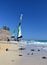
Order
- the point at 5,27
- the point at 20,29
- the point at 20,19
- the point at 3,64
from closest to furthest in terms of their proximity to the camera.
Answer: the point at 3,64 < the point at 20,29 < the point at 20,19 < the point at 5,27

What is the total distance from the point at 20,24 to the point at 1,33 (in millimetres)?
8300

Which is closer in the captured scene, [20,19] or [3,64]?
[3,64]

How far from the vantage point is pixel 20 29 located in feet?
176

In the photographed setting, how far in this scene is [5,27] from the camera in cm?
7525

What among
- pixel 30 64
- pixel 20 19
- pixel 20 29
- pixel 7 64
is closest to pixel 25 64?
pixel 30 64

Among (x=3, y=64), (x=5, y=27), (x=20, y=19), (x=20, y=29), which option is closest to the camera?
(x=3, y=64)

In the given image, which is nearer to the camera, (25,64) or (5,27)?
(25,64)

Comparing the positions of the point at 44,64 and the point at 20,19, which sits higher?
the point at 20,19

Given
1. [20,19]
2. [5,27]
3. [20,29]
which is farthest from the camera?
[5,27]

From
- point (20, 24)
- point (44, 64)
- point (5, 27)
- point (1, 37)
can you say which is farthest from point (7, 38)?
point (44, 64)

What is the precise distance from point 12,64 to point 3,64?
1.57 feet

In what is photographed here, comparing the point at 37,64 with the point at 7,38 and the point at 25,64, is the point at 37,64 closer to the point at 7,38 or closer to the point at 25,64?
the point at 25,64

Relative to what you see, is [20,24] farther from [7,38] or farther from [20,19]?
[7,38]

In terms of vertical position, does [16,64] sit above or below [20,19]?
below
